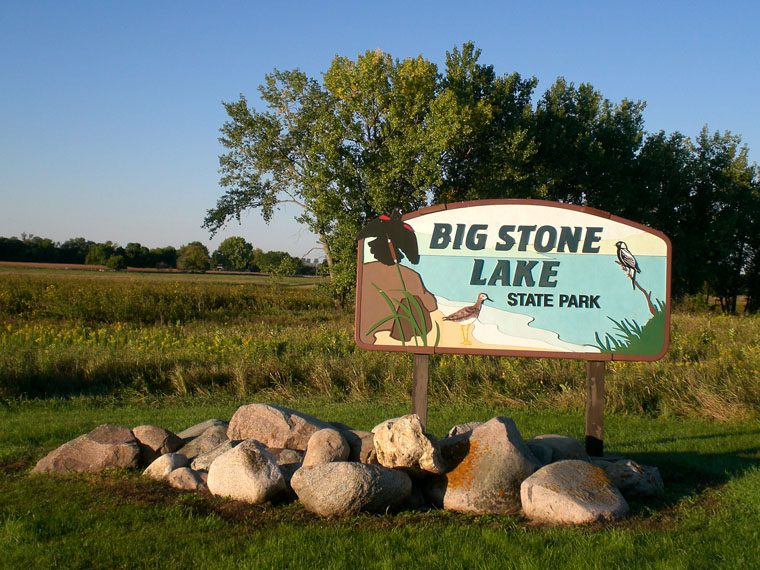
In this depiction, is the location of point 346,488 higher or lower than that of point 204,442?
higher

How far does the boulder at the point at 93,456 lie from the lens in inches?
284

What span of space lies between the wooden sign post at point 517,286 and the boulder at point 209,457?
178 centimetres

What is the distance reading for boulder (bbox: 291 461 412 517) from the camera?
232 inches

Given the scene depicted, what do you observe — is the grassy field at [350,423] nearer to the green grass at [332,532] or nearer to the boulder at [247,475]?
the green grass at [332,532]

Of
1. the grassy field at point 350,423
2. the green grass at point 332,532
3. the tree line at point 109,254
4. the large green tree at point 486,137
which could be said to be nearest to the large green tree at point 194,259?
the tree line at point 109,254

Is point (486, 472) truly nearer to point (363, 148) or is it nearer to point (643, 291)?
point (643, 291)

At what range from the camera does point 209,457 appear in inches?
281

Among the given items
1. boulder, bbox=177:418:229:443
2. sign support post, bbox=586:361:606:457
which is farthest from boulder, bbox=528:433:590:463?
boulder, bbox=177:418:229:443

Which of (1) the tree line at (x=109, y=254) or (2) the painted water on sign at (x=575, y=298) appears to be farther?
(1) the tree line at (x=109, y=254)

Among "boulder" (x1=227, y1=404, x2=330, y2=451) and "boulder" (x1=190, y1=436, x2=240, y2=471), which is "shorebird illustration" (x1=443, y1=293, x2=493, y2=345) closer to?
"boulder" (x1=227, y1=404, x2=330, y2=451)

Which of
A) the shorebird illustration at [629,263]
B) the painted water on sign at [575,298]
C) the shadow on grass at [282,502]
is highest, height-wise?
the shorebird illustration at [629,263]

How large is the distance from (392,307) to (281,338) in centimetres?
986

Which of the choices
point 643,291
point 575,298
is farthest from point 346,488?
point 643,291

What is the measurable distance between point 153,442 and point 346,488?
2638mm
